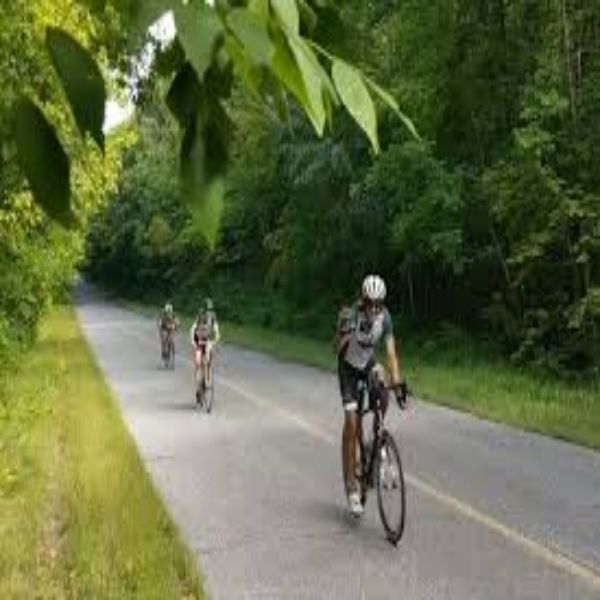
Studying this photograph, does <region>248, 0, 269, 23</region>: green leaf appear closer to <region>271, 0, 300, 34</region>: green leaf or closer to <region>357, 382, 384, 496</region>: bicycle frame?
<region>271, 0, 300, 34</region>: green leaf

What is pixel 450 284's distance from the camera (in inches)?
1491

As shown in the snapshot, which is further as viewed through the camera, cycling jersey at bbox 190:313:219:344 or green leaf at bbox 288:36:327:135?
cycling jersey at bbox 190:313:219:344

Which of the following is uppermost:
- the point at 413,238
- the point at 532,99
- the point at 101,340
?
the point at 532,99

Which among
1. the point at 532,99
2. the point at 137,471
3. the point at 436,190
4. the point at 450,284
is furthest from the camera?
the point at 450,284

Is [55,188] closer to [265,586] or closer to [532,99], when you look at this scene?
[265,586]

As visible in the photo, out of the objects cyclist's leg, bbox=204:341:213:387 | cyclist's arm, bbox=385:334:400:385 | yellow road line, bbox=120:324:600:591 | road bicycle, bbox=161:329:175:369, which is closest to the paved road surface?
yellow road line, bbox=120:324:600:591

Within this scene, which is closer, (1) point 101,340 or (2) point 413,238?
(2) point 413,238

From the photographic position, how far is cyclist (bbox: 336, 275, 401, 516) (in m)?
10.9

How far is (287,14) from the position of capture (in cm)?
138

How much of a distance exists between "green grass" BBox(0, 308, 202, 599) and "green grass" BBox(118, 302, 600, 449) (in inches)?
202

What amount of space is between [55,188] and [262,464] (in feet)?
45.7

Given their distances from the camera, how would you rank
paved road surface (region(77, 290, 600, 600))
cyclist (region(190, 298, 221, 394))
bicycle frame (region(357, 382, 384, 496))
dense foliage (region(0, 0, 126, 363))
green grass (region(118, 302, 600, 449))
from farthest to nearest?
1. cyclist (region(190, 298, 221, 394))
2. green grass (region(118, 302, 600, 449))
3. bicycle frame (region(357, 382, 384, 496))
4. paved road surface (region(77, 290, 600, 600))
5. dense foliage (region(0, 0, 126, 363))

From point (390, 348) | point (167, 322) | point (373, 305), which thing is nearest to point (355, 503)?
point (390, 348)

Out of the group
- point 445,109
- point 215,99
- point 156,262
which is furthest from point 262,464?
point 156,262
